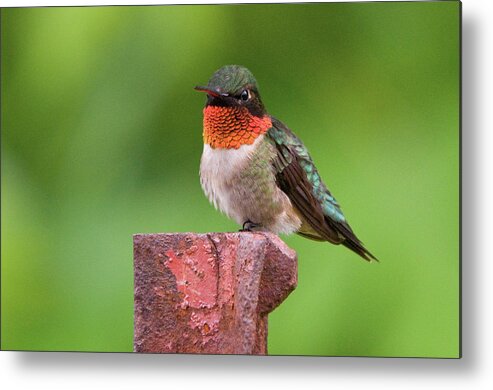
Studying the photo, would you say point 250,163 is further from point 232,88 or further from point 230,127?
point 232,88

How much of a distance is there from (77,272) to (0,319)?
12.2 inches

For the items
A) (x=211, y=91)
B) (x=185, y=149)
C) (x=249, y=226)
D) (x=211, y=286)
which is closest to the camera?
(x=211, y=286)

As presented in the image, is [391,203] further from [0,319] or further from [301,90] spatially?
[0,319]

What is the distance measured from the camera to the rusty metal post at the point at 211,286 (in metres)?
3.02

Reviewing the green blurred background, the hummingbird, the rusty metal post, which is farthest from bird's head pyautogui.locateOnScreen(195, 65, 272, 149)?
the rusty metal post

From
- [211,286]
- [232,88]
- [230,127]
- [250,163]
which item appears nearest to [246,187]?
[250,163]

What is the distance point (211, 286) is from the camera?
312 centimetres

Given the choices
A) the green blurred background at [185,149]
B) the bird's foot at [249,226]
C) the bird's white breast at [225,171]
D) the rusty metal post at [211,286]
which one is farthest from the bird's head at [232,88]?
the rusty metal post at [211,286]

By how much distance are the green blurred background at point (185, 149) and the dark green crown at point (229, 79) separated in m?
0.28

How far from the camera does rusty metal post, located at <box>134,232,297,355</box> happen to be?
302 cm

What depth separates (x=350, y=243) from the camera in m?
3.60

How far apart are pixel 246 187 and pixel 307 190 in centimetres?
24

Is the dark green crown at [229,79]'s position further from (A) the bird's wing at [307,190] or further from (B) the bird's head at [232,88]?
(A) the bird's wing at [307,190]

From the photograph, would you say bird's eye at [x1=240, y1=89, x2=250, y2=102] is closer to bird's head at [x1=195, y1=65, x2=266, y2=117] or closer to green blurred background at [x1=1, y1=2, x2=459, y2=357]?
bird's head at [x1=195, y1=65, x2=266, y2=117]
